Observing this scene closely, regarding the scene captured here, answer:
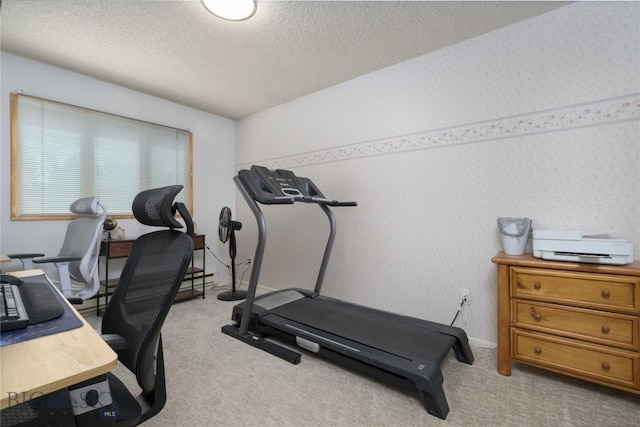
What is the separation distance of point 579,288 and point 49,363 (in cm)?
229

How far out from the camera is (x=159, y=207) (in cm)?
110

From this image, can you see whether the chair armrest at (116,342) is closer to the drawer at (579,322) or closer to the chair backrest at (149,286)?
the chair backrest at (149,286)

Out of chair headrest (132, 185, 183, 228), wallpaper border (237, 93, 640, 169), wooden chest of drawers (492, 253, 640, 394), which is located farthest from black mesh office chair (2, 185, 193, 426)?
wallpaper border (237, 93, 640, 169)

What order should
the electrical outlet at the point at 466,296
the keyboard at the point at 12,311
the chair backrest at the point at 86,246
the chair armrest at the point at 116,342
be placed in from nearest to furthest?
the keyboard at the point at 12,311, the chair armrest at the point at 116,342, the chair backrest at the point at 86,246, the electrical outlet at the point at 466,296

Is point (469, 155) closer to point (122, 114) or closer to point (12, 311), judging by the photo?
point (12, 311)

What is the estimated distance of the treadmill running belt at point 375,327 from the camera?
1.81 m

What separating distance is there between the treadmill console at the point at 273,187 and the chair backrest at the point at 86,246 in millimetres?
1176

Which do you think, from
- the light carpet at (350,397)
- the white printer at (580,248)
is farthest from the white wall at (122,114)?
the white printer at (580,248)

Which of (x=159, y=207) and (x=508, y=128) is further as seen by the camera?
(x=508, y=128)

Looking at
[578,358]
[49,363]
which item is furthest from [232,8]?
[578,358]

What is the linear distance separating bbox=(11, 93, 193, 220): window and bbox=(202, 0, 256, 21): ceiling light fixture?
77.3 inches

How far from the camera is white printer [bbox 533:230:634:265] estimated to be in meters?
1.57

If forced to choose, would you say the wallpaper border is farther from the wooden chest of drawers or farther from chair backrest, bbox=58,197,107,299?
chair backrest, bbox=58,197,107,299

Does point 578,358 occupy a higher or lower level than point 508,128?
lower
